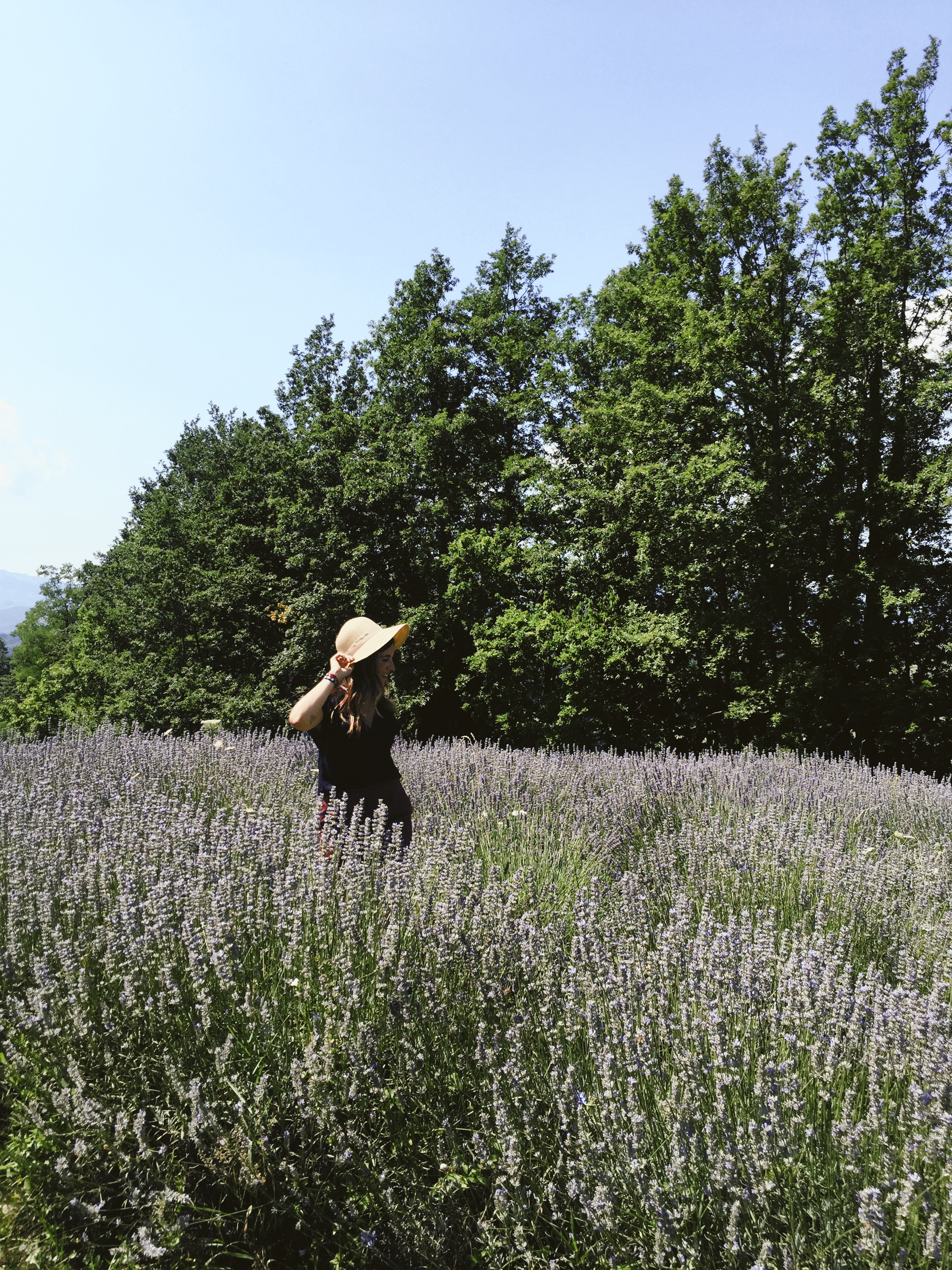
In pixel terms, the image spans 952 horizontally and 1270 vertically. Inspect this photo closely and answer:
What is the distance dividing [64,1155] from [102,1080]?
0.26 m

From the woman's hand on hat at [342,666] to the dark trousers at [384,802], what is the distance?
541 mm

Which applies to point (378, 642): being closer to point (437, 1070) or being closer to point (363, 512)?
point (437, 1070)

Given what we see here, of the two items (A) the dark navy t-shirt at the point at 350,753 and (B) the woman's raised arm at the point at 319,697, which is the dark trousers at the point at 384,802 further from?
(B) the woman's raised arm at the point at 319,697

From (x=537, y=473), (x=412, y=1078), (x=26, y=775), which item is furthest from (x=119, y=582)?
(x=412, y=1078)

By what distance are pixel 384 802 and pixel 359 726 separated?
422 millimetres

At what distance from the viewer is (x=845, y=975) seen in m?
2.18

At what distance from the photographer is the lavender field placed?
1.77 m

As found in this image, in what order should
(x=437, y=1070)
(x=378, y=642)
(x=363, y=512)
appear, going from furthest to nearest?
1. (x=363, y=512)
2. (x=378, y=642)
3. (x=437, y=1070)

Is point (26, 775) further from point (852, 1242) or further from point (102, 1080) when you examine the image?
point (852, 1242)

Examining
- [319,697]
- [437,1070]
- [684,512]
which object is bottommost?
[437,1070]

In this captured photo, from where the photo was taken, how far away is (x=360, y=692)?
3.62m

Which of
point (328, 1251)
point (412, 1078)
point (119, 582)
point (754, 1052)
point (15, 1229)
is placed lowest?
point (15, 1229)

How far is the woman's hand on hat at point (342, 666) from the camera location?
3508 mm

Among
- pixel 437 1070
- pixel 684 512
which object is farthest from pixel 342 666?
pixel 684 512
